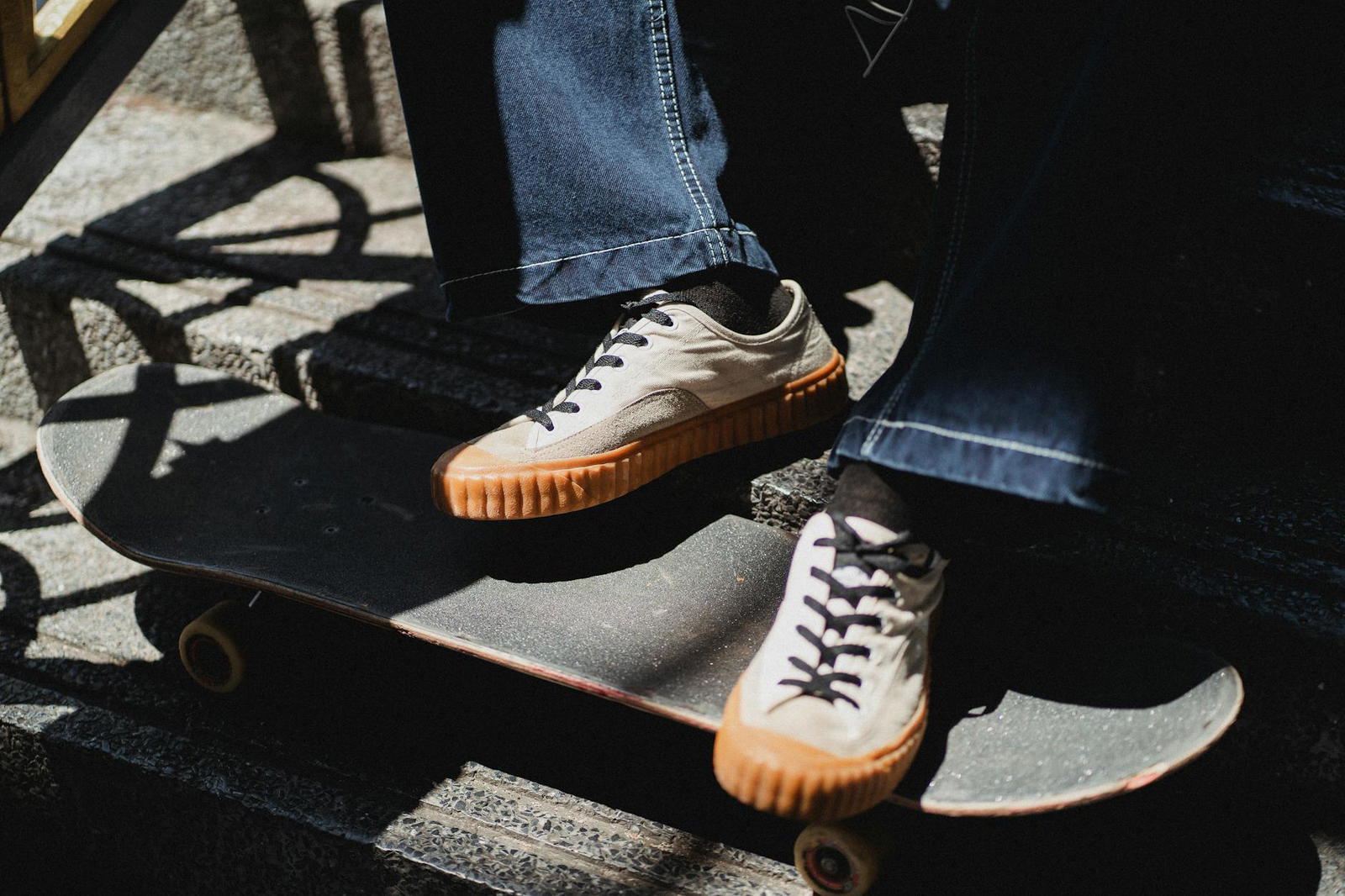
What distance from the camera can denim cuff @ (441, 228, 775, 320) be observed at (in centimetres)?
122

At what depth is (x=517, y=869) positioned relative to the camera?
3.66 feet

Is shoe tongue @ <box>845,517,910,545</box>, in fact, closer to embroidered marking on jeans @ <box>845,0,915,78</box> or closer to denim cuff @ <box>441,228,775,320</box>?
denim cuff @ <box>441,228,775,320</box>

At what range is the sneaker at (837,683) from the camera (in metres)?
0.93

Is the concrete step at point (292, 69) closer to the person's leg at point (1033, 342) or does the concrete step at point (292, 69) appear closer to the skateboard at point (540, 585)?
the skateboard at point (540, 585)

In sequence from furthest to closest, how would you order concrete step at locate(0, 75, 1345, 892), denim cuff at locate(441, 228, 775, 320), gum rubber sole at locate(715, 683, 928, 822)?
denim cuff at locate(441, 228, 775, 320) < concrete step at locate(0, 75, 1345, 892) < gum rubber sole at locate(715, 683, 928, 822)

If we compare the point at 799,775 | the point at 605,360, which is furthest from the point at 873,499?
the point at 605,360

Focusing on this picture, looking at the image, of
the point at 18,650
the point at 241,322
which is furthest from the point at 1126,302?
the point at 18,650

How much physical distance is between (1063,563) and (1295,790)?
1.07 feet

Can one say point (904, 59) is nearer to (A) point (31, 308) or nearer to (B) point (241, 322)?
(B) point (241, 322)

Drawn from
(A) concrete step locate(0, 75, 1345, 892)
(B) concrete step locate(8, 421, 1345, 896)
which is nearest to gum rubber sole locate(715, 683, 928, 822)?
(B) concrete step locate(8, 421, 1345, 896)

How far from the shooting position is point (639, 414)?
120 cm

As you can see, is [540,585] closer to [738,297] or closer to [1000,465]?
[738,297]

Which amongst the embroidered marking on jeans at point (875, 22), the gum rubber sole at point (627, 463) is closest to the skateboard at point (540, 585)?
the gum rubber sole at point (627, 463)

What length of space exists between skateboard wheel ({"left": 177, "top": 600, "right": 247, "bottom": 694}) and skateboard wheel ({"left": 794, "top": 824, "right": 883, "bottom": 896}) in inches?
27.1
